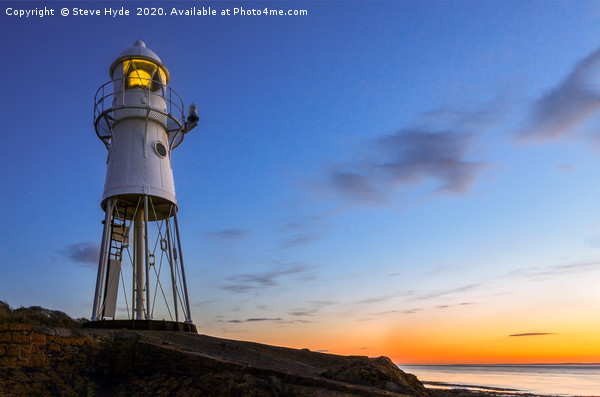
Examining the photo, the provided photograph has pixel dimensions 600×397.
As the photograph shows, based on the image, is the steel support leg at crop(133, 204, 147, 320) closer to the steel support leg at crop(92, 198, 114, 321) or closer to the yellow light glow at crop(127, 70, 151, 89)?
the steel support leg at crop(92, 198, 114, 321)

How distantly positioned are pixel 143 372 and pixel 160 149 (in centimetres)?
1105

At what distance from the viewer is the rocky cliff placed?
8.78 metres

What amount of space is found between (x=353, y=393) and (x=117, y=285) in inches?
514

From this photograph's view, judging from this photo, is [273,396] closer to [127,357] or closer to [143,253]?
[127,357]

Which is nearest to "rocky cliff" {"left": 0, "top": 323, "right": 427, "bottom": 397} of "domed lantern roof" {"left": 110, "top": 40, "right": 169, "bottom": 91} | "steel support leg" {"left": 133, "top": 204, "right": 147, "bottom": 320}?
"steel support leg" {"left": 133, "top": 204, "right": 147, "bottom": 320}

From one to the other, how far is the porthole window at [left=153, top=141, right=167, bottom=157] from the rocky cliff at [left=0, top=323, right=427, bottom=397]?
30.5 ft

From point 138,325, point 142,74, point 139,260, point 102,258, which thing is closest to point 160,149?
point 142,74

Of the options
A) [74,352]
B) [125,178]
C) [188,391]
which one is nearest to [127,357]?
[74,352]

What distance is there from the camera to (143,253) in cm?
1778

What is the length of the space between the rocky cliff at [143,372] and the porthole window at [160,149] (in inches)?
366

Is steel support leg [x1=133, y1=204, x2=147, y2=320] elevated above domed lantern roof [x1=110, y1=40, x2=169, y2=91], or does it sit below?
below

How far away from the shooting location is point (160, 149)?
19.0m

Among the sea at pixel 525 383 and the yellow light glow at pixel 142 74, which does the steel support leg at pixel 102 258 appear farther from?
the sea at pixel 525 383

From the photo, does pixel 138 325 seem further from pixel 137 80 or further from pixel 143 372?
pixel 137 80
